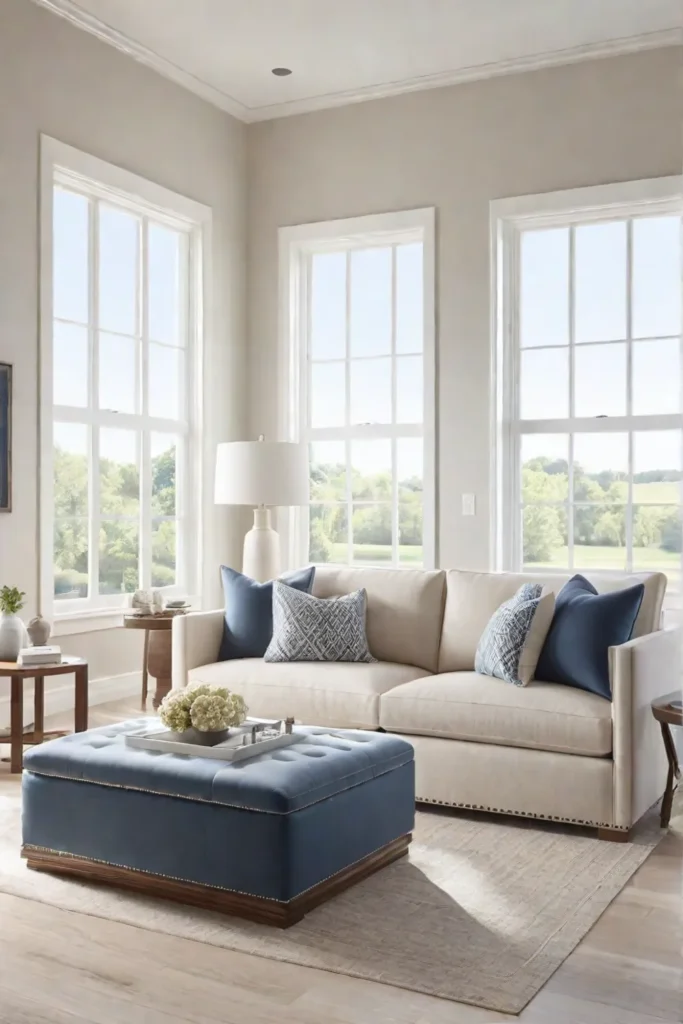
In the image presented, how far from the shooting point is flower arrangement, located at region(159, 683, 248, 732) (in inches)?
122

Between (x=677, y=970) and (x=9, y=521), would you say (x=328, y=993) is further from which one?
(x=9, y=521)

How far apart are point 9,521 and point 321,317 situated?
2.66 meters

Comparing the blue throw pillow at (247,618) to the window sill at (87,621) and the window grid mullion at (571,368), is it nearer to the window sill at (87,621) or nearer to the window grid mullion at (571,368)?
the window sill at (87,621)

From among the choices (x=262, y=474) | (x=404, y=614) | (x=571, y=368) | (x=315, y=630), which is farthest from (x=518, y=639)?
(x=571, y=368)

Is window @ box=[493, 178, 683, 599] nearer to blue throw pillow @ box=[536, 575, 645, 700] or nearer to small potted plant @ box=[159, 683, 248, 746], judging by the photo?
blue throw pillow @ box=[536, 575, 645, 700]

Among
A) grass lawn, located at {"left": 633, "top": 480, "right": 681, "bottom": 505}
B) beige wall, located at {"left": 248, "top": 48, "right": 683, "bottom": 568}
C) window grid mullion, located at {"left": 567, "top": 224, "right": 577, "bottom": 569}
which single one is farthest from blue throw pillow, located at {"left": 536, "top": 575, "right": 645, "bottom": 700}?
beige wall, located at {"left": 248, "top": 48, "right": 683, "bottom": 568}

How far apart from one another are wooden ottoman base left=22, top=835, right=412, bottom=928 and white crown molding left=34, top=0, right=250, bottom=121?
4208 millimetres

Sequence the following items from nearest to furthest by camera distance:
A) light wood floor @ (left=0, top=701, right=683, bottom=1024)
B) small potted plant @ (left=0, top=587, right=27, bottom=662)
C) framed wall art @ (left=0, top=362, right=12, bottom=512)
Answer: light wood floor @ (left=0, top=701, right=683, bottom=1024) → small potted plant @ (left=0, top=587, right=27, bottom=662) → framed wall art @ (left=0, top=362, right=12, bottom=512)

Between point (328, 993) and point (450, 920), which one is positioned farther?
point (450, 920)

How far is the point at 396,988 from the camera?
8.09ft

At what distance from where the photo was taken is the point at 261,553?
583 centimetres

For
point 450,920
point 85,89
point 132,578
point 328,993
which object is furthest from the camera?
point 132,578

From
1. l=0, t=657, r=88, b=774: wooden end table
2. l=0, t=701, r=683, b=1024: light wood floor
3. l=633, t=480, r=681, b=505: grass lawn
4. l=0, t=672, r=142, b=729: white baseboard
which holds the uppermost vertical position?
l=633, t=480, r=681, b=505: grass lawn

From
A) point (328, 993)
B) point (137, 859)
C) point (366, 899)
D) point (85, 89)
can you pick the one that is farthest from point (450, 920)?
point (85, 89)
